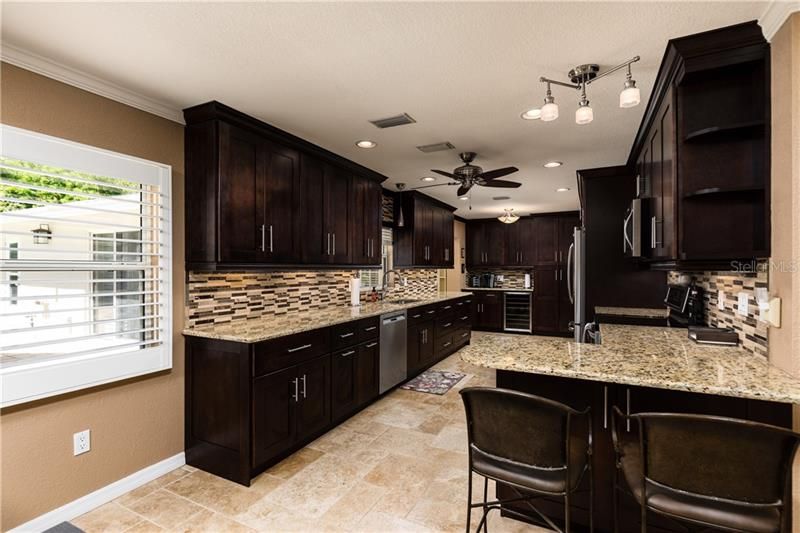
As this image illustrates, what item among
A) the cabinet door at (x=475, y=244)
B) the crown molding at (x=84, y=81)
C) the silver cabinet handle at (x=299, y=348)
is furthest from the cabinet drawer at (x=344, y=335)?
the cabinet door at (x=475, y=244)

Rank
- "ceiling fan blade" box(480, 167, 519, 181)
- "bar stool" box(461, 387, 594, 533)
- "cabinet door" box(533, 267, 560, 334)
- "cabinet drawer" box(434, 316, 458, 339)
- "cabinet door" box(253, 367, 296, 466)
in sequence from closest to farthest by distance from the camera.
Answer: "bar stool" box(461, 387, 594, 533) → "cabinet door" box(253, 367, 296, 466) → "ceiling fan blade" box(480, 167, 519, 181) → "cabinet drawer" box(434, 316, 458, 339) → "cabinet door" box(533, 267, 560, 334)

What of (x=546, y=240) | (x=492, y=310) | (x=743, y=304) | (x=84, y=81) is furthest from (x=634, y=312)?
(x=84, y=81)

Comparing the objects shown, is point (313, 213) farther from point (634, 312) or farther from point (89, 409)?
point (634, 312)

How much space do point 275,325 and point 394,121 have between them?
1.80m

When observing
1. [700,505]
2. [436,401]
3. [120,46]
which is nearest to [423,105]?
[120,46]

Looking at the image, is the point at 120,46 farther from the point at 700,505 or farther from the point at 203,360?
the point at 700,505

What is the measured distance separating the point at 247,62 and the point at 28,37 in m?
0.99

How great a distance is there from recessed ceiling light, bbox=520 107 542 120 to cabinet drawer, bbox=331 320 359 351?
2.19 m

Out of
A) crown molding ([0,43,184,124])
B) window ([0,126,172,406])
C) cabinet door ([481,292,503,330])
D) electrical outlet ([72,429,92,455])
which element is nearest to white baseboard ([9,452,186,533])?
electrical outlet ([72,429,92,455])

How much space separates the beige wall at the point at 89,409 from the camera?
2041 millimetres

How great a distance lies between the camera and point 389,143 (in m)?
3.54

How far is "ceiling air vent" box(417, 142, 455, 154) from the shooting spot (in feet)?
11.7

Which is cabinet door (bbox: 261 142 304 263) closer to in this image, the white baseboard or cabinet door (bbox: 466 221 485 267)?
the white baseboard

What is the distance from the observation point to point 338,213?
3.97 meters
